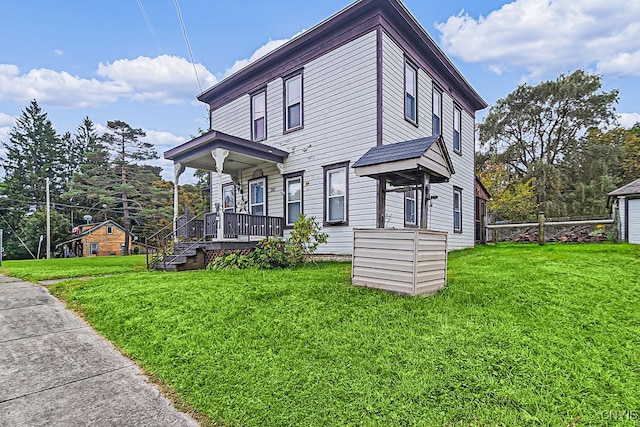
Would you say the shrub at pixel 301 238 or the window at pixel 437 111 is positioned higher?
the window at pixel 437 111

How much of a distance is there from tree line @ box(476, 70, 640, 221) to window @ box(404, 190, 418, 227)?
1717 cm

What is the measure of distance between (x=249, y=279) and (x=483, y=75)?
18.5 meters

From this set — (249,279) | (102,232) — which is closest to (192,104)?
(249,279)

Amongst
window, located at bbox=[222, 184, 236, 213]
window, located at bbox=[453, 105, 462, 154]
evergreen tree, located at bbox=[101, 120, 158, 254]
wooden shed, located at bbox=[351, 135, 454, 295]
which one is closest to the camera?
wooden shed, located at bbox=[351, 135, 454, 295]

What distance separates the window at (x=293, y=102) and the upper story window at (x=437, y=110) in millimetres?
4546

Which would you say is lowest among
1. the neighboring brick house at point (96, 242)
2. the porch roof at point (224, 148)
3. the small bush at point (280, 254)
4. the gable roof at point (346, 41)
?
the neighboring brick house at point (96, 242)

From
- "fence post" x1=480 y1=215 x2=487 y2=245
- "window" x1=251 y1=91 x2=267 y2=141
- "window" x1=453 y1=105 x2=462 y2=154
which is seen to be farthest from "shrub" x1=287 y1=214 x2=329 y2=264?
"fence post" x1=480 y1=215 x2=487 y2=245

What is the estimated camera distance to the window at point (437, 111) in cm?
1108

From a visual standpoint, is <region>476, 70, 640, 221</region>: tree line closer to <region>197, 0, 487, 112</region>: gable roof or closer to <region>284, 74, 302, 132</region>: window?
<region>197, 0, 487, 112</region>: gable roof

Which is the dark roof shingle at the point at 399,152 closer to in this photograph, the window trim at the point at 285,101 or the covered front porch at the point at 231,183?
the covered front porch at the point at 231,183

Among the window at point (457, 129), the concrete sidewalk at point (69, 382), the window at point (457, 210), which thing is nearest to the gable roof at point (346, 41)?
the window at point (457, 129)

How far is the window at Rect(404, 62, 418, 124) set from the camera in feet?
31.0

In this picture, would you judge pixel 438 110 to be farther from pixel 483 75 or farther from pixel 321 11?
pixel 483 75

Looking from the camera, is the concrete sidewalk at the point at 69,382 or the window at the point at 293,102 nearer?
the concrete sidewalk at the point at 69,382
